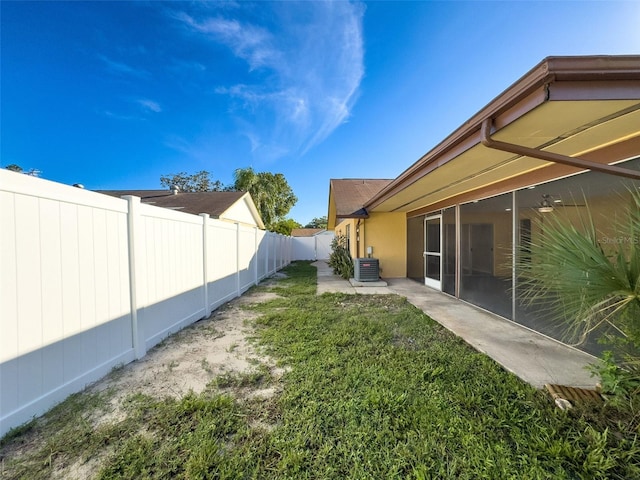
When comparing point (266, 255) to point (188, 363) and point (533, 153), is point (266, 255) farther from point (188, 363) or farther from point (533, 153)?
point (533, 153)

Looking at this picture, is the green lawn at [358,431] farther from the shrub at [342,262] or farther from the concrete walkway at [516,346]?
the shrub at [342,262]

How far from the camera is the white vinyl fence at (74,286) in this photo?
6.27 feet

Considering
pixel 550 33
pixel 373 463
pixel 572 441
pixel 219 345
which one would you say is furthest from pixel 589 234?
pixel 550 33

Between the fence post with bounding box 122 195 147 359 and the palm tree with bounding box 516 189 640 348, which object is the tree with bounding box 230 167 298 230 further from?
the palm tree with bounding box 516 189 640 348

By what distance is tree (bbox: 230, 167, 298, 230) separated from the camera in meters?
26.7

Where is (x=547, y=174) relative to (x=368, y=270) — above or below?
above

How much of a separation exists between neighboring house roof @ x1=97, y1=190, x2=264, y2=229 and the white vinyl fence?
26.5 feet

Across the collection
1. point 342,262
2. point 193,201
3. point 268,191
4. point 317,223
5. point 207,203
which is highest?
point 268,191

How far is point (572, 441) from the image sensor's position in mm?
1821

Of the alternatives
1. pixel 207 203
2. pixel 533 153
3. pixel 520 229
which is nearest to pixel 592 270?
pixel 533 153

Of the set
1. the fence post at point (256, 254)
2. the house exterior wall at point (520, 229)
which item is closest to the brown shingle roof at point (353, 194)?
the house exterior wall at point (520, 229)

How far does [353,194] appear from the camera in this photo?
1181cm

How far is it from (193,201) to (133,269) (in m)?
11.3

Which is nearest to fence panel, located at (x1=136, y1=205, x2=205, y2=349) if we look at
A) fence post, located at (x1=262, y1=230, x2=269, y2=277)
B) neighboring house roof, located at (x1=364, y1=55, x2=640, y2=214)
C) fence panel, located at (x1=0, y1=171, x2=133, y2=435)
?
fence panel, located at (x1=0, y1=171, x2=133, y2=435)
